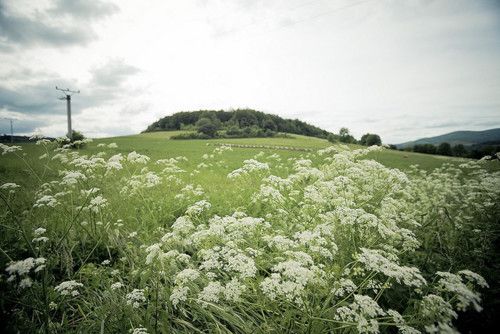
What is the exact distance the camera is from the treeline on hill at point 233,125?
82500 mm

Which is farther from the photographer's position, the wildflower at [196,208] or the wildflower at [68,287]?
the wildflower at [196,208]

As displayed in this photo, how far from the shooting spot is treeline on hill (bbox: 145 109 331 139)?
8250cm

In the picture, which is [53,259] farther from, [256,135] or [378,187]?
[256,135]

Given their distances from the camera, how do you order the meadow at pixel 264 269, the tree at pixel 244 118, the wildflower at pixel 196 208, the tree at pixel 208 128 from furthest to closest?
the tree at pixel 244 118 → the tree at pixel 208 128 → the wildflower at pixel 196 208 → the meadow at pixel 264 269

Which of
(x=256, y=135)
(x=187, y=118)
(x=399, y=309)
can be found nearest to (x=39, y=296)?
(x=399, y=309)

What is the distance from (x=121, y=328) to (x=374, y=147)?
22.6ft

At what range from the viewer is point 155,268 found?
151 inches

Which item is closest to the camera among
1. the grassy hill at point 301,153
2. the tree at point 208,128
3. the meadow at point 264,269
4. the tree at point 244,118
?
the meadow at point 264,269

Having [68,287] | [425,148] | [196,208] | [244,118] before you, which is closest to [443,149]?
[425,148]

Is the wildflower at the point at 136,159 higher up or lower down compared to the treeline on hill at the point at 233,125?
lower down

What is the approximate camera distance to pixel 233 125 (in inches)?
3568

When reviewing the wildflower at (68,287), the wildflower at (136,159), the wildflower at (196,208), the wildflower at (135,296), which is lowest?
A: the wildflower at (135,296)

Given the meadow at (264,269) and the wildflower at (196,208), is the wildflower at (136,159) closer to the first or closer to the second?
the meadow at (264,269)

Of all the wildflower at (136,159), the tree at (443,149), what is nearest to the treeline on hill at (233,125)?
the tree at (443,149)
